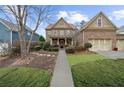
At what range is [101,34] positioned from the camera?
19688 millimetres

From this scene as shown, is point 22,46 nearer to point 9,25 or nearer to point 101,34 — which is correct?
point 9,25

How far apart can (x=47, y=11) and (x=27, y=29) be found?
1658 millimetres

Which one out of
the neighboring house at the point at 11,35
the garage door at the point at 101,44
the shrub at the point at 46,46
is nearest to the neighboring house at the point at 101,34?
the garage door at the point at 101,44

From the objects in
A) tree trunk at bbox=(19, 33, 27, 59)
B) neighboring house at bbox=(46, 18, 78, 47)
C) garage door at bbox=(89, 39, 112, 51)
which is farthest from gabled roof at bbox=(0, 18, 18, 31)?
garage door at bbox=(89, 39, 112, 51)

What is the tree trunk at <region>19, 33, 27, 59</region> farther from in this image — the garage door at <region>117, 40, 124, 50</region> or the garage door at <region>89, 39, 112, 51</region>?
the garage door at <region>117, 40, 124, 50</region>

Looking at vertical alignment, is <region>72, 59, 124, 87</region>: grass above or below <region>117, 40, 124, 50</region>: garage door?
below

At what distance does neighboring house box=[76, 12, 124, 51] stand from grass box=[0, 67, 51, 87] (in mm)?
10685

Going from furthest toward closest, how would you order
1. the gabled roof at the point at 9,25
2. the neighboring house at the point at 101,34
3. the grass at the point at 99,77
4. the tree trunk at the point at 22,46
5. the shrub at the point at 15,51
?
the neighboring house at the point at 101,34, the gabled roof at the point at 9,25, the shrub at the point at 15,51, the tree trunk at the point at 22,46, the grass at the point at 99,77

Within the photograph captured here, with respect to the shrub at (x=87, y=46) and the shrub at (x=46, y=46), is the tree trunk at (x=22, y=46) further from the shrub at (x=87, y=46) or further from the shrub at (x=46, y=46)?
the shrub at (x=87, y=46)

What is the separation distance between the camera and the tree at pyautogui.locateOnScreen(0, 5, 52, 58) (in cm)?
1226

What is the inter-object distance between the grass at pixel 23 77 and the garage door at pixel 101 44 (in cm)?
1017

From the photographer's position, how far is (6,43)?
42.4 ft

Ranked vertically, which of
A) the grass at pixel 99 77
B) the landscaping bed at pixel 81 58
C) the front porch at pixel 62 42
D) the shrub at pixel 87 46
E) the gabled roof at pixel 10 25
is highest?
the gabled roof at pixel 10 25

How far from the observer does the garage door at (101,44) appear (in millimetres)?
18959
